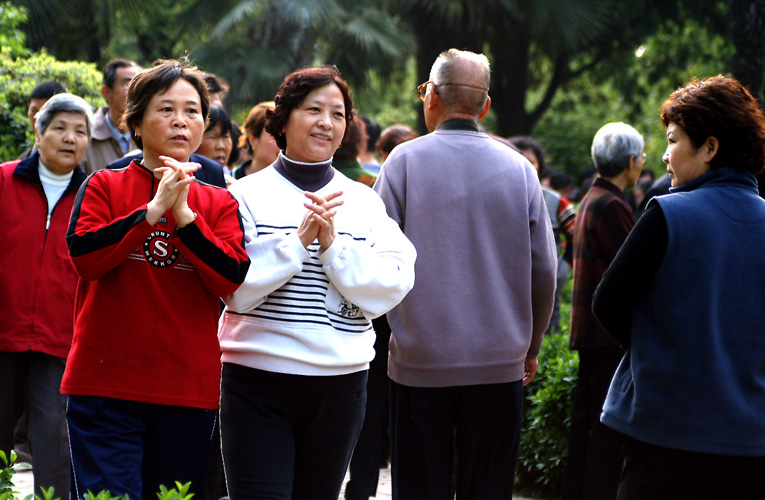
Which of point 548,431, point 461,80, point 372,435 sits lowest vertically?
point 548,431

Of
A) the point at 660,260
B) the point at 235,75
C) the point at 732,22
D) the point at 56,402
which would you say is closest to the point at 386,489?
the point at 56,402

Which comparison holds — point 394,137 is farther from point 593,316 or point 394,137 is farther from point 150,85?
point 150,85

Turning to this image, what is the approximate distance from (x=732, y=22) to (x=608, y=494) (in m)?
8.73

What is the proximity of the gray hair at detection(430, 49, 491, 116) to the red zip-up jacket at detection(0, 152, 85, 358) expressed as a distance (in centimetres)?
196

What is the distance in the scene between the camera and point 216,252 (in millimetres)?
3127

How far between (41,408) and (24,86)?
3.51 meters

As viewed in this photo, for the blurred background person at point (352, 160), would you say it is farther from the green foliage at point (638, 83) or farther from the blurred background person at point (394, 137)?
the green foliage at point (638, 83)

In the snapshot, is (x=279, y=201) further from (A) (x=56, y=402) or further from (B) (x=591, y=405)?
(B) (x=591, y=405)

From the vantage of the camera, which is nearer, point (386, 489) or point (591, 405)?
point (591, 405)

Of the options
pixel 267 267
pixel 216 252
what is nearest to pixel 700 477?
pixel 267 267

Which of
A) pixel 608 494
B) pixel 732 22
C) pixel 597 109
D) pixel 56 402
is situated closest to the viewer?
pixel 56 402

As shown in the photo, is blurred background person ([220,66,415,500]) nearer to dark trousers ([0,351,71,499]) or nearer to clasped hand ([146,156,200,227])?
clasped hand ([146,156,200,227])

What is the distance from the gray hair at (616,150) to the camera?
5.51m

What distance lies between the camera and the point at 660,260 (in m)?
3.05
